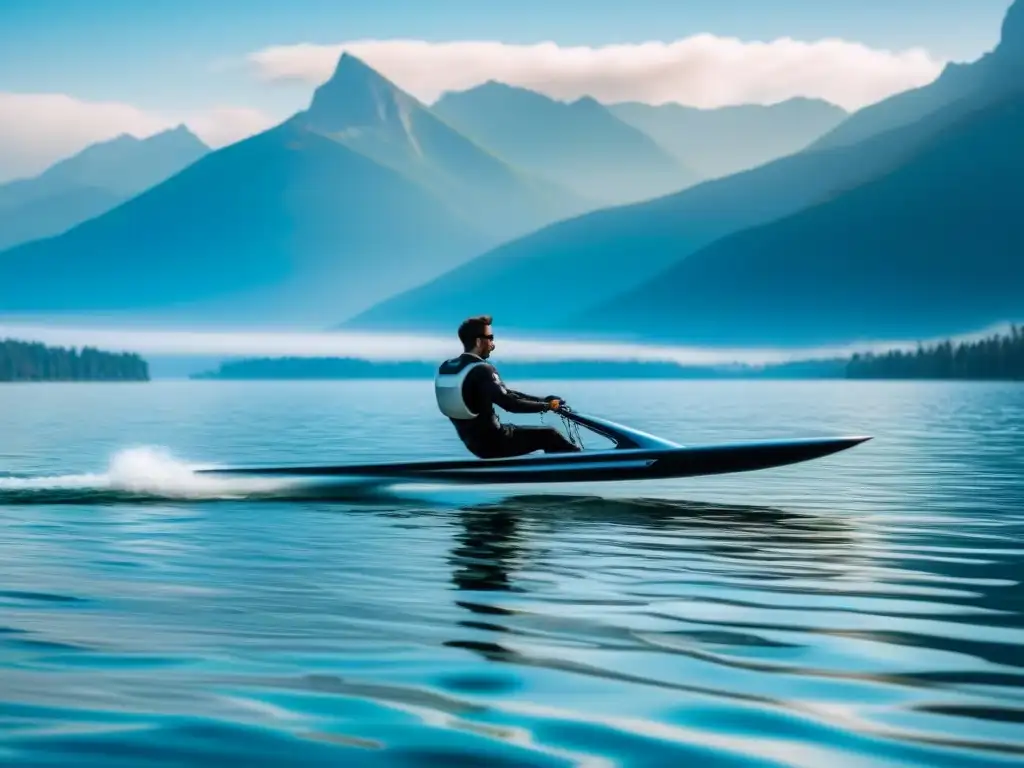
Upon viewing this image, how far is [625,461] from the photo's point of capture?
76.5ft

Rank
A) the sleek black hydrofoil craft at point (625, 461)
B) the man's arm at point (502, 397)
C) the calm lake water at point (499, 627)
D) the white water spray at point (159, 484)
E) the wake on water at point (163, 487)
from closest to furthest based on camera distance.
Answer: the calm lake water at point (499, 627) → the man's arm at point (502, 397) → the sleek black hydrofoil craft at point (625, 461) → the wake on water at point (163, 487) → the white water spray at point (159, 484)

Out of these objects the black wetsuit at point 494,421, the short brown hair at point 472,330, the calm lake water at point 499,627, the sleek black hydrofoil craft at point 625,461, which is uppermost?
the short brown hair at point 472,330

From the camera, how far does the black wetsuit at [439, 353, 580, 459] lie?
73.2 ft

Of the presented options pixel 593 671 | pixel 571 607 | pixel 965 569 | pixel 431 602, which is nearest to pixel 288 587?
pixel 431 602

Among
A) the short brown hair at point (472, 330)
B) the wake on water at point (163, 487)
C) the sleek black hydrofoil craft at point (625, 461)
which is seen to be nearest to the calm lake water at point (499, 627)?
the wake on water at point (163, 487)

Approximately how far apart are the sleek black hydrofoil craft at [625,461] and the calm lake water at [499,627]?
22.3 inches

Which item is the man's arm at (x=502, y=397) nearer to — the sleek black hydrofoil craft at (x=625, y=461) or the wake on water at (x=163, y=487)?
the sleek black hydrofoil craft at (x=625, y=461)

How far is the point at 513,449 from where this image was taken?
923 inches

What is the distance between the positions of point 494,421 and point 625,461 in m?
2.14

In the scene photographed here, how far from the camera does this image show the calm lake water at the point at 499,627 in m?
8.91

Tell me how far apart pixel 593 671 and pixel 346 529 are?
10.5m

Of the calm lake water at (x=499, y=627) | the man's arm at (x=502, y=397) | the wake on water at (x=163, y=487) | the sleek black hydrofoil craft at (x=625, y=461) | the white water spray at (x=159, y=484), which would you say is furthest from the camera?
the white water spray at (x=159, y=484)

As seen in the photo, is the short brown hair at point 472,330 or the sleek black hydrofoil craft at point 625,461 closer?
the short brown hair at point 472,330

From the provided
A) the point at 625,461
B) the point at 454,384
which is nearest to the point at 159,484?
the point at 454,384
